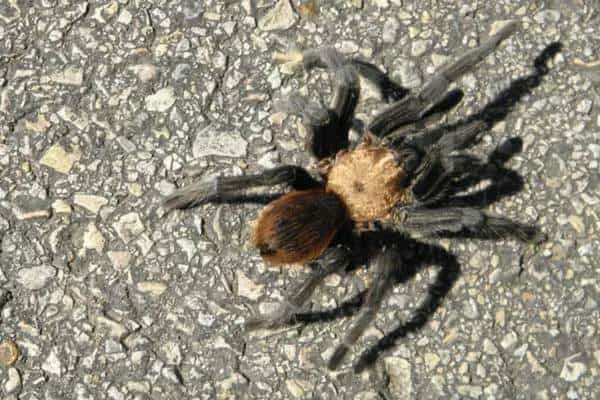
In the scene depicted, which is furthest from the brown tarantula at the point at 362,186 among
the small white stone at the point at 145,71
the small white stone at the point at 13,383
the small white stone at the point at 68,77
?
the small white stone at the point at 13,383

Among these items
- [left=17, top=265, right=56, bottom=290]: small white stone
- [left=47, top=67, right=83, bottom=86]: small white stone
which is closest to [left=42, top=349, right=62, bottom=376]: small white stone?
[left=17, top=265, right=56, bottom=290]: small white stone

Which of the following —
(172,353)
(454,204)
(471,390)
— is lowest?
(172,353)

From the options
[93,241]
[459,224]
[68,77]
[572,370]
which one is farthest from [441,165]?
[68,77]

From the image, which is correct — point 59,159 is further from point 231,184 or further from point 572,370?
point 572,370

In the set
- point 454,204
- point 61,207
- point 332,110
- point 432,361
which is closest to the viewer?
point 432,361

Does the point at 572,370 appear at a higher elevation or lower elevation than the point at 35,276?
higher

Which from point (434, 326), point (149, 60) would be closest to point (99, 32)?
point (149, 60)
